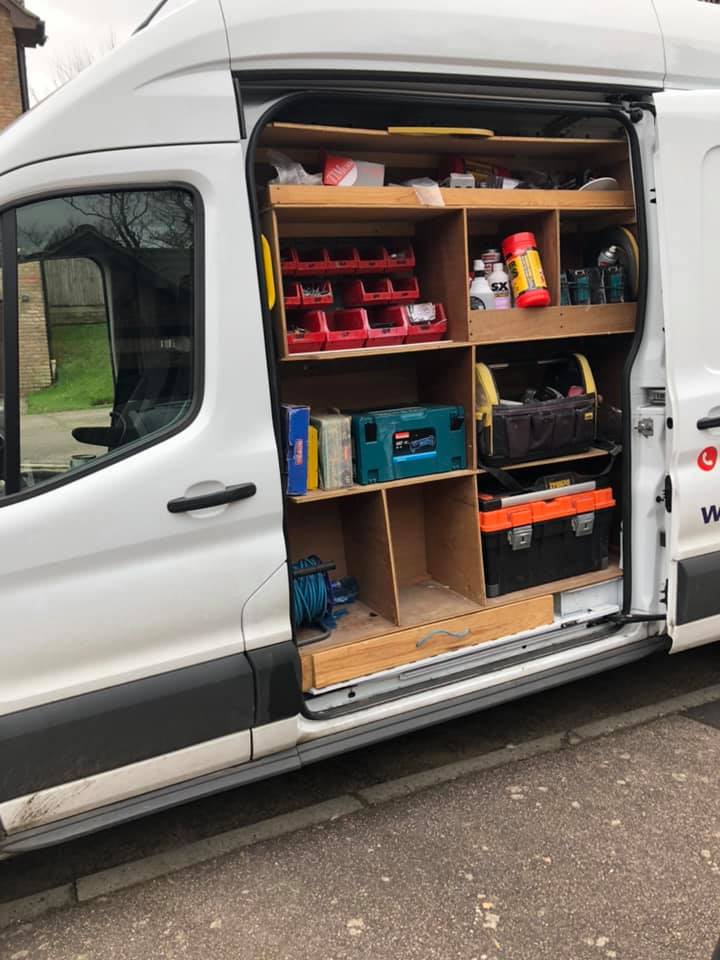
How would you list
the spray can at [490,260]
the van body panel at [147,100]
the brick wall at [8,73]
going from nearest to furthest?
the van body panel at [147,100]
the spray can at [490,260]
the brick wall at [8,73]

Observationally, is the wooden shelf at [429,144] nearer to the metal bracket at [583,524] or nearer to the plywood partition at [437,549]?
the plywood partition at [437,549]

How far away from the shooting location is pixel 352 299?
3334 mm

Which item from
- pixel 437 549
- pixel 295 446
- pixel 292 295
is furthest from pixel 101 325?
pixel 437 549

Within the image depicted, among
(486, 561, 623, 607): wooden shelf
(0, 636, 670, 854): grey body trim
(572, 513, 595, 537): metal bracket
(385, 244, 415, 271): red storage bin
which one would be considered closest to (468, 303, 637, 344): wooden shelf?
(385, 244, 415, 271): red storage bin

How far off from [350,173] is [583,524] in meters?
1.76

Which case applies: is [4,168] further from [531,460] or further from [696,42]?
[696,42]

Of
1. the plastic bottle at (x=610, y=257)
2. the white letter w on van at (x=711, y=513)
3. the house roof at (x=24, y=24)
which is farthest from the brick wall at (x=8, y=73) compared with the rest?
the white letter w on van at (x=711, y=513)

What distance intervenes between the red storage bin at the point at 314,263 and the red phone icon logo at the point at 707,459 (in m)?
1.68

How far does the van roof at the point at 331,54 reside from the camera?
2145 millimetres

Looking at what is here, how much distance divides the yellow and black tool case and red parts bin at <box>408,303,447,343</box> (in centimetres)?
22

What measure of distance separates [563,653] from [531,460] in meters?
0.81

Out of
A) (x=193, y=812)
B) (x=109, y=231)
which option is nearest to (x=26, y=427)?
(x=109, y=231)

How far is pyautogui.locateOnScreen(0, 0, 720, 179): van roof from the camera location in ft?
7.04

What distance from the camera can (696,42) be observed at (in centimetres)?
296
